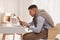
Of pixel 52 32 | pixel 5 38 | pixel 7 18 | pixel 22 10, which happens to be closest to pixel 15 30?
pixel 52 32

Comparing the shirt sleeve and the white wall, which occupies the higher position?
the white wall

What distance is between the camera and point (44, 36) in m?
2.95

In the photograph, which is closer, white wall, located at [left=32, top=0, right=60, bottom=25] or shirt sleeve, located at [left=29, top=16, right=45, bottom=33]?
shirt sleeve, located at [left=29, top=16, right=45, bottom=33]

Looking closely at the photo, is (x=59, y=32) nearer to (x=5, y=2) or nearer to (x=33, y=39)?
(x=33, y=39)

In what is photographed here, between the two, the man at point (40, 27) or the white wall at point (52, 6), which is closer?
the man at point (40, 27)

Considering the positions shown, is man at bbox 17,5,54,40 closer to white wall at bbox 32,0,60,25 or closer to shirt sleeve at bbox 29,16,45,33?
shirt sleeve at bbox 29,16,45,33

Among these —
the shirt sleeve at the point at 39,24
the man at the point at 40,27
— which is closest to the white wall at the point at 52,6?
the man at the point at 40,27

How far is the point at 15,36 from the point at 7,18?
2.53ft

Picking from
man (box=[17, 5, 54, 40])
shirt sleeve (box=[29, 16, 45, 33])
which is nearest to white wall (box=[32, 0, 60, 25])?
man (box=[17, 5, 54, 40])

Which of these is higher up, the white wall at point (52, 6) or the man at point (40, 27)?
the white wall at point (52, 6)

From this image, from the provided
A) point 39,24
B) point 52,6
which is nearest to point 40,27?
point 39,24

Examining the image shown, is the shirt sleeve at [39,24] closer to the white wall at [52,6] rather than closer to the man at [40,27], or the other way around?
the man at [40,27]

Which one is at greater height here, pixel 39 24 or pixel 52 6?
pixel 52 6

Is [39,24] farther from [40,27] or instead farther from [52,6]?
[52,6]
